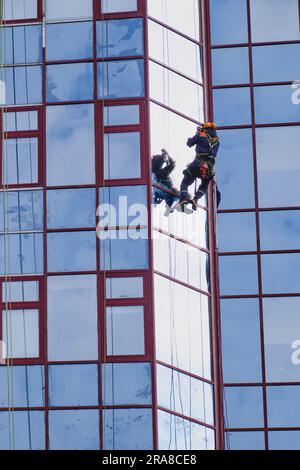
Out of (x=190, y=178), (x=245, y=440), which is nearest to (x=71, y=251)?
(x=190, y=178)

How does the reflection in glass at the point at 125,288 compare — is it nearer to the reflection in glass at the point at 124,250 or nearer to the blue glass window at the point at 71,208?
→ the reflection in glass at the point at 124,250

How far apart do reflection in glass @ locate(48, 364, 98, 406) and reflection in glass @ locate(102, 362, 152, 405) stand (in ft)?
0.79

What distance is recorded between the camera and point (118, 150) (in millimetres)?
43250

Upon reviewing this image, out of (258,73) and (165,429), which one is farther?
(258,73)

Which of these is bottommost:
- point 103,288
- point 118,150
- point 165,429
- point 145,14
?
point 165,429

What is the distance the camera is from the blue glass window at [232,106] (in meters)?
45.0

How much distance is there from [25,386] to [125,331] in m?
2.24

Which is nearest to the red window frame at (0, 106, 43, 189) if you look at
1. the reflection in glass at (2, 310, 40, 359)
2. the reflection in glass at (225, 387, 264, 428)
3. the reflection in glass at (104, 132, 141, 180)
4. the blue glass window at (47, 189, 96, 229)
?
the blue glass window at (47, 189, 96, 229)

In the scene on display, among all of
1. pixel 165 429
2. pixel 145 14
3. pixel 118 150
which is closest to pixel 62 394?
pixel 165 429

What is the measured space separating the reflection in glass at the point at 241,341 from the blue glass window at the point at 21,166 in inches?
184

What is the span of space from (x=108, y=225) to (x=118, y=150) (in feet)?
5.04

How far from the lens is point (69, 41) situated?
44.0 metres

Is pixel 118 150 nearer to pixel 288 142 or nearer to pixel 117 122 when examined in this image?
pixel 117 122

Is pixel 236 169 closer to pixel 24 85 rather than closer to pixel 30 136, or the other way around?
pixel 30 136
